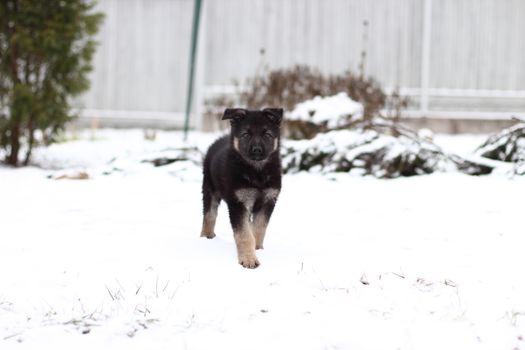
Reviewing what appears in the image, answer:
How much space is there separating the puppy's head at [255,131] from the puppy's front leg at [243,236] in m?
0.36

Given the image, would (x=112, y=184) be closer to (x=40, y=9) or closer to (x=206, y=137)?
(x=40, y=9)

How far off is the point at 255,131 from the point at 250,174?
299 millimetres

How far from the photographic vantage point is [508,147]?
22.4 ft

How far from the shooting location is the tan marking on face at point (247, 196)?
383cm

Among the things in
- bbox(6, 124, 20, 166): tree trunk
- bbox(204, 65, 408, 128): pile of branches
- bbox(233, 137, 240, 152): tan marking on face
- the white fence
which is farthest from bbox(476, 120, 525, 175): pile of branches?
the white fence

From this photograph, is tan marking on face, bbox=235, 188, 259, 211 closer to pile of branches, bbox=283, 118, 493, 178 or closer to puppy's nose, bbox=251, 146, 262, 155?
puppy's nose, bbox=251, 146, 262, 155

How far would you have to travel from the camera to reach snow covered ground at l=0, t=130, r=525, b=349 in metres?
2.68

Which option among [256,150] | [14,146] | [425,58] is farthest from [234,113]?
[425,58]

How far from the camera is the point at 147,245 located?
4.11 meters

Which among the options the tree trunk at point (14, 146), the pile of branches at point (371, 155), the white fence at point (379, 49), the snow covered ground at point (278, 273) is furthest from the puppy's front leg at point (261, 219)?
the white fence at point (379, 49)

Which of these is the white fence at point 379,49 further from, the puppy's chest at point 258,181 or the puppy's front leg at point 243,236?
the puppy's front leg at point 243,236

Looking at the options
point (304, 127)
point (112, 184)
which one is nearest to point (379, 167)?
point (304, 127)

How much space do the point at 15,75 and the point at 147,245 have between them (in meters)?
5.49

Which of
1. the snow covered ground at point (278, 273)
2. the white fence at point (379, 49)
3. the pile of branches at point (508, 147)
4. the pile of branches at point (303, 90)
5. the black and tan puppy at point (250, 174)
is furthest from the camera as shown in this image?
the white fence at point (379, 49)
